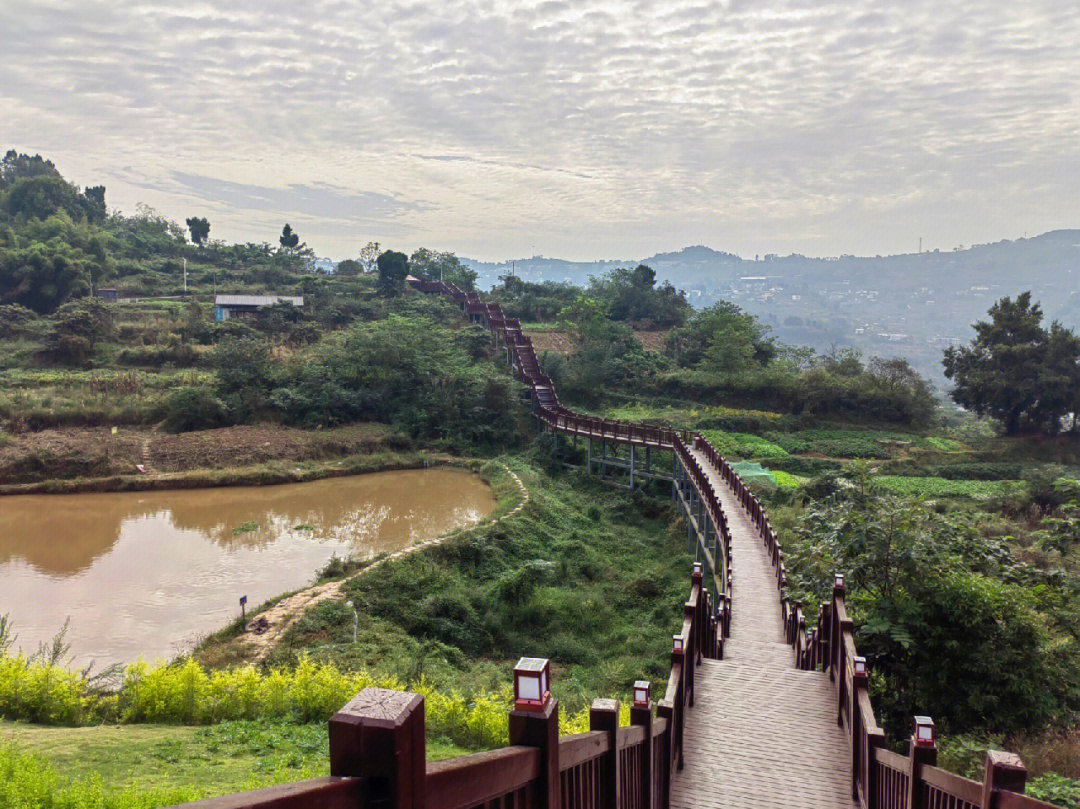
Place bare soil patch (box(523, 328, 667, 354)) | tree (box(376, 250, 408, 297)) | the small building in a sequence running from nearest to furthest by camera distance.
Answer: the small building
bare soil patch (box(523, 328, 667, 354))
tree (box(376, 250, 408, 297))

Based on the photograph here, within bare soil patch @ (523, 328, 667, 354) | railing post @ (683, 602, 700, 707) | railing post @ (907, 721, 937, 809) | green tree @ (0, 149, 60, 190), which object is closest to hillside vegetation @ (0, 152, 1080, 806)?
bare soil patch @ (523, 328, 667, 354)

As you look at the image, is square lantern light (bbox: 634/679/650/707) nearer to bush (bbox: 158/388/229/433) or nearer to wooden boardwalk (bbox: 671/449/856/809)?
wooden boardwalk (bbox: 671/449/856/809)

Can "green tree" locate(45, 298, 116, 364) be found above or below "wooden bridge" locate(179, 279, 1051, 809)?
above

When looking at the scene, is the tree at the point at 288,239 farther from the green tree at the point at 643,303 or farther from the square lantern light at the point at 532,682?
the square lantern light at the point at 532,682

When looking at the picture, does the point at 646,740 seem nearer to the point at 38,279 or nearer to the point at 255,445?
the point at 255,445

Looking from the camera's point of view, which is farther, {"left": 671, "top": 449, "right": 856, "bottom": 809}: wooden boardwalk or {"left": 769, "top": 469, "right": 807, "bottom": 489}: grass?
{"left": 769, "top": 469, "right": 807, "bottom": 489}: grass

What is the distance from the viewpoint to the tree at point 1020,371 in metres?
31.2

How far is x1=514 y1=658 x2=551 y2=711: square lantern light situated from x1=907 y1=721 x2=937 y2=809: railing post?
3.16 metres

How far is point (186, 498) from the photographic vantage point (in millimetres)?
23031

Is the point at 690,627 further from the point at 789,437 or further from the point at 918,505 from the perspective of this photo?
the point at 789,437

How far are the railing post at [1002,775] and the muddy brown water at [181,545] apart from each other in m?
12.7

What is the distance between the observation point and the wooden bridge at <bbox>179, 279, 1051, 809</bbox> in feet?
4.89

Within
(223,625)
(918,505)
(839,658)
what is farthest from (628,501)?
(839,658)

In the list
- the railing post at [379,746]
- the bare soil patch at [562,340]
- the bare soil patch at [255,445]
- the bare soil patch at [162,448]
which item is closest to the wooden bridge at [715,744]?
the railing post at [379,746]
